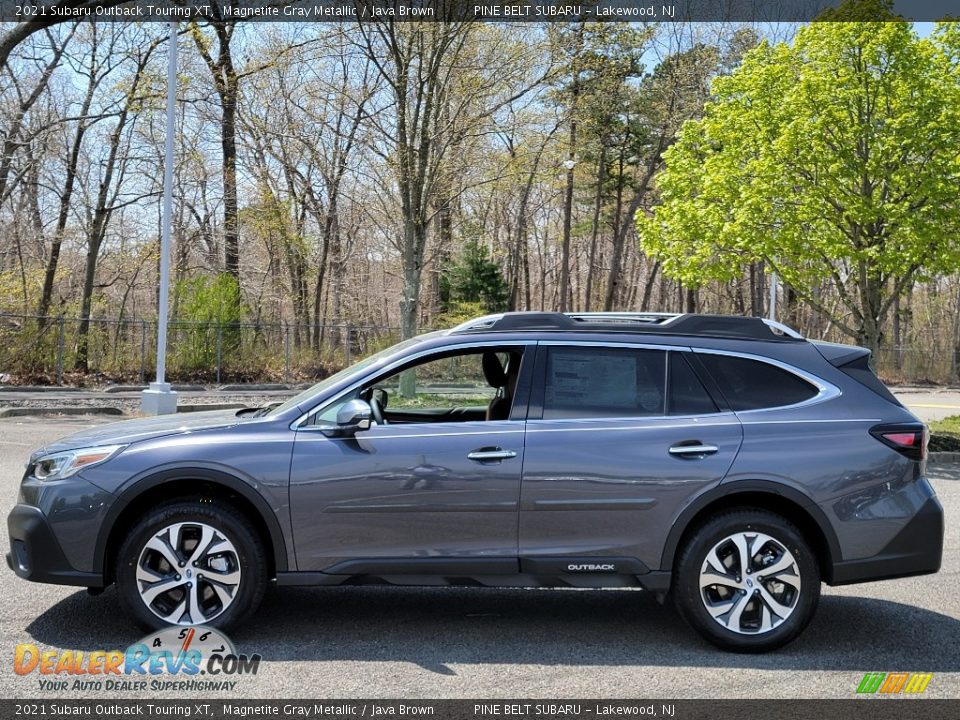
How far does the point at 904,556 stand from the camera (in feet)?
16.7

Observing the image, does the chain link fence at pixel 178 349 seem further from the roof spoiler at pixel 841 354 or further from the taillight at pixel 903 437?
the taillight at pixel 903 437

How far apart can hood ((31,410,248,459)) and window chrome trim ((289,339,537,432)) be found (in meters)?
0.39

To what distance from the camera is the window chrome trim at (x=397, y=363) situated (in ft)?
16.9

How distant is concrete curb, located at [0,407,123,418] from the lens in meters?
18.0

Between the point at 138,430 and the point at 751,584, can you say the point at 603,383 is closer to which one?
the point at 751,584

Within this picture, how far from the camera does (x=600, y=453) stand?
16.6 feet

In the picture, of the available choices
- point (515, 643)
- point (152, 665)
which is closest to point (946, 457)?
point (515, 643)

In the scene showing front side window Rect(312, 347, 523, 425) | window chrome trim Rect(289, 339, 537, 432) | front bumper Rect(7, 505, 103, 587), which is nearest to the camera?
front bumper Rect(7, 505, 103, 587)

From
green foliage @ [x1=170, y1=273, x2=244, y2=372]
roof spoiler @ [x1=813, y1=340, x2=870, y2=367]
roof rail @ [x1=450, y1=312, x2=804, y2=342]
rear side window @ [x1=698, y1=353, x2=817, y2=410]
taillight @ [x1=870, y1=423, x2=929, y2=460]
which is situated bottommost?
taillight @ [x1=870, y1=423, x2=929, y2=460]

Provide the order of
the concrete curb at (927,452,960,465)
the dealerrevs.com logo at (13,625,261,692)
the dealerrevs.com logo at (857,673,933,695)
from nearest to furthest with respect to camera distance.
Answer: the dealerrevs.com logo at (13,625,261,692) < the dealerrevs.com logo at (857,673,933,695) < the concrete curb at (927,452,960,465)

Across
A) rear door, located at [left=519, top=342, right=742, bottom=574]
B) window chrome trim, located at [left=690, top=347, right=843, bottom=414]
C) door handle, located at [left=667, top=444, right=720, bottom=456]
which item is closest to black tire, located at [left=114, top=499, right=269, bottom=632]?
rear door, located at [left=519, top=342, right=742, bottom=574]

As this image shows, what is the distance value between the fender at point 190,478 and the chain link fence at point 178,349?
21.4m

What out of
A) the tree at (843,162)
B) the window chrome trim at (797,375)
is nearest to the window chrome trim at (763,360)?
the window chrome trim at (797,375)

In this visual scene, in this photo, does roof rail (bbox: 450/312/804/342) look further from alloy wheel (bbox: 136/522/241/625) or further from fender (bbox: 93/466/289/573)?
alloy wheel (bbox: 136/522/241/625)
